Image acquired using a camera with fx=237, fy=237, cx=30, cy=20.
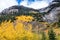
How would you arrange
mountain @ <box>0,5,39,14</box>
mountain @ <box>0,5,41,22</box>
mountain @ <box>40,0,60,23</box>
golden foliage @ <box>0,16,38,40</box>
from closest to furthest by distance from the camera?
1. golden foliage @ <box>0,16,38,40</box>
2. mountain @ <box>40,0,60,23</box>
3. mountain @ <box>0,5,41,22</box>
4. mountain @ <box>0,5,39,14</box>

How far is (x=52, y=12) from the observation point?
689 inches

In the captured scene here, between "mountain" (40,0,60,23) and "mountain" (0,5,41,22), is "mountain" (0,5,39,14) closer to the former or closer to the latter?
"mountain" (0,5,41,22)

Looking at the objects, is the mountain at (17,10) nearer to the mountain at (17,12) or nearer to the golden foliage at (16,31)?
the mountain at (17,12)

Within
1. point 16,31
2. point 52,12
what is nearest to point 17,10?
point 16,31

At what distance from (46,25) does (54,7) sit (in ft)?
5.65

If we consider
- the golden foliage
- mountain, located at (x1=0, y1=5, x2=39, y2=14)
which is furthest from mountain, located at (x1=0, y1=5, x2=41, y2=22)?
the golden foliage

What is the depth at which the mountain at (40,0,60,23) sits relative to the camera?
17.0 m

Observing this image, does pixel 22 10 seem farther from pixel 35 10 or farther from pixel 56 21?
pixel 56 21

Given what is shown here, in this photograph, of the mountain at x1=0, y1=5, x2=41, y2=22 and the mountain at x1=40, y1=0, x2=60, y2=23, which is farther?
the mountain at x1=0, y1=5, x2=41, y2=22

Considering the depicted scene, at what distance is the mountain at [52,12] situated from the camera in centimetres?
1701

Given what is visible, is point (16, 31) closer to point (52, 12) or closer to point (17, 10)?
point (17, 10)

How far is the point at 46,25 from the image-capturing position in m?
16.8

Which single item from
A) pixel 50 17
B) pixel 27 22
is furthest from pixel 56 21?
pixel 27 22

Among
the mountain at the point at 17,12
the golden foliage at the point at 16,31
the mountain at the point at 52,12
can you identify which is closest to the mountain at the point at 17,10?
the mountain at the point at 17,12
